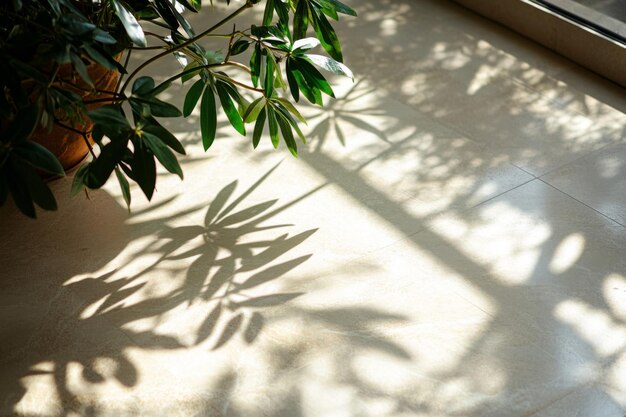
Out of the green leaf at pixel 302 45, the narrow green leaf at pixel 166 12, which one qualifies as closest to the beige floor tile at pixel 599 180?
the green leaf at pixel 302 45

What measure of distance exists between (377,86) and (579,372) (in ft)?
5.42

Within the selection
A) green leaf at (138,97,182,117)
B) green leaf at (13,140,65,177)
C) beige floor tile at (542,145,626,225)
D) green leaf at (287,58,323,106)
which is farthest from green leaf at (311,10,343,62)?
beige floor tile at (542,145,626,225)

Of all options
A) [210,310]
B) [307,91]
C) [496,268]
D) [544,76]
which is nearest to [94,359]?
[210,310]

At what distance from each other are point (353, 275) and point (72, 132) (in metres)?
1.01

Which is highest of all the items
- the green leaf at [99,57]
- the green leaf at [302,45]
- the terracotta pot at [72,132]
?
the green leaf at [99,57]

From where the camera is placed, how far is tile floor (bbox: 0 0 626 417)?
7.65 ft

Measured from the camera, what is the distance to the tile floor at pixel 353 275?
2.33 meters

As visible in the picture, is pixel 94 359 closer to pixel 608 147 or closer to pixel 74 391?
pixel 74 391

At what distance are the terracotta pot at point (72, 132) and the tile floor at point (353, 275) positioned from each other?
0.11 m

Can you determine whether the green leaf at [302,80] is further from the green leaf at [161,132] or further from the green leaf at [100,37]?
the green leaf at [100,37]

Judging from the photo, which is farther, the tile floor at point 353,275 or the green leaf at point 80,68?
the tile floor at point 353,275

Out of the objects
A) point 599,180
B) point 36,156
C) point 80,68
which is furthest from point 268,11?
point 599,180

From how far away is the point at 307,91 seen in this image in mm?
2557

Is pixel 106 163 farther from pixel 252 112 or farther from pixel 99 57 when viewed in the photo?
pixel 252 112
